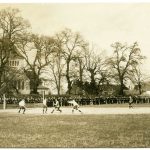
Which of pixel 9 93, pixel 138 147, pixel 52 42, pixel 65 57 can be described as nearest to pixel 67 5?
pixel 138 147

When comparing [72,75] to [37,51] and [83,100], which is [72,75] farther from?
[83,100]

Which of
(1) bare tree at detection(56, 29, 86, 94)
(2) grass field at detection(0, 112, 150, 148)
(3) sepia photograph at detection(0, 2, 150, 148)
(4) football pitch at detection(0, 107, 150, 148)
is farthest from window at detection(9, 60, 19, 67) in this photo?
(4) football pitch at detection(0, 107, 150, 148)

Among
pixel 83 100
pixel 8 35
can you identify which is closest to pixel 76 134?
pixel 8 35

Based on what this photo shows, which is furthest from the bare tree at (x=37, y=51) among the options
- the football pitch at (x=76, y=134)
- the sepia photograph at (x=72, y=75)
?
the football pitch at (x=76, y=134)

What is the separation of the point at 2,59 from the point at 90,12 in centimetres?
1580

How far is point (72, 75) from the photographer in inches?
1211

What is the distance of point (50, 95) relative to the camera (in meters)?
34.9

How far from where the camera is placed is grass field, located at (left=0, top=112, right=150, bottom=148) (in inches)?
553

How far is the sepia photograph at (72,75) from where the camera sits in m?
15.6

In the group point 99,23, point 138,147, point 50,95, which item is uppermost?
point 99,23

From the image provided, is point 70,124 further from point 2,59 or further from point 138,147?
point 2,59

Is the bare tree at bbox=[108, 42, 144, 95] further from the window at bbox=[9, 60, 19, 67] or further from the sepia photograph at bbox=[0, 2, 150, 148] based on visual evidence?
the window at bbox=[9, 60, 19, 67]

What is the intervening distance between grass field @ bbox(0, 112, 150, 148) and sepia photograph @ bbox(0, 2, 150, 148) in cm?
3

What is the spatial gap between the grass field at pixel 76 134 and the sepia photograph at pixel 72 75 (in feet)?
0.10
